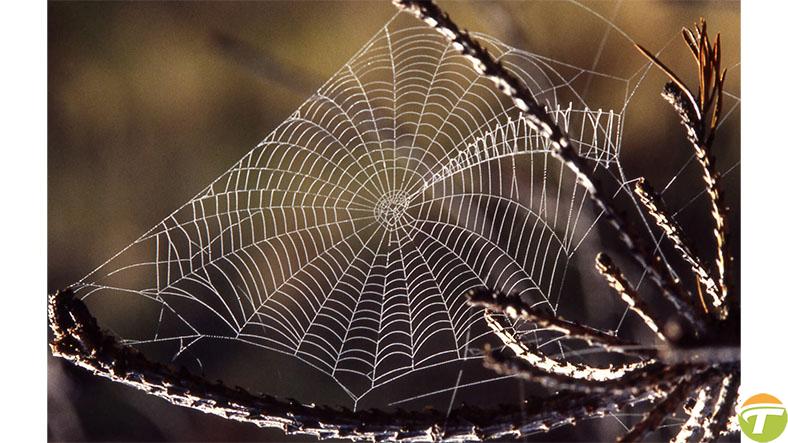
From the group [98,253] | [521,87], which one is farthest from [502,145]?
[98,253]

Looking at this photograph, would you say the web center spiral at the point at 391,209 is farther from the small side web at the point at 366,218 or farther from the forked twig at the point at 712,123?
the forked twig at the point at 712,123

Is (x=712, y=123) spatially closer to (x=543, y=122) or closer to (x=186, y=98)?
(x=543, y=122)

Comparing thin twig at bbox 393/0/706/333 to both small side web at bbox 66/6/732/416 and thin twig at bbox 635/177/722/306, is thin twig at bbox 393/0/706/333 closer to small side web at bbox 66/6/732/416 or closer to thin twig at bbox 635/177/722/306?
thin twig at bbox 635/177/722/306

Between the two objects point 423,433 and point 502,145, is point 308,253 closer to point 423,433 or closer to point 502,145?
point 502,145
